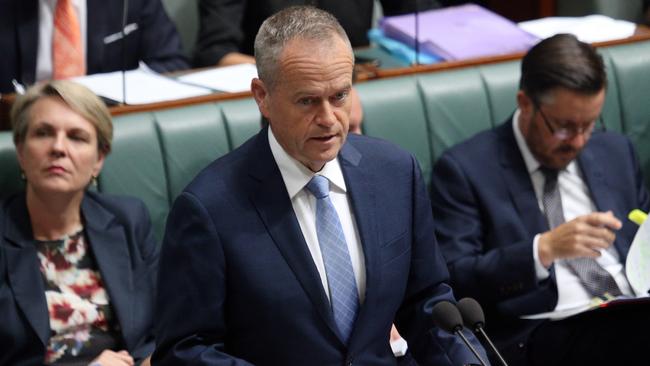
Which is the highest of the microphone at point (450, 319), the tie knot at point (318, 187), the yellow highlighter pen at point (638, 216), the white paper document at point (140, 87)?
the tie knot at point (318, 187)

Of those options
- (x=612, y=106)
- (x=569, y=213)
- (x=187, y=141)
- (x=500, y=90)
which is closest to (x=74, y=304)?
(x=187, y=141)

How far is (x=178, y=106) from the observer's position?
2.92 metres

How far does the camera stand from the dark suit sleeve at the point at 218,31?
3643 mm

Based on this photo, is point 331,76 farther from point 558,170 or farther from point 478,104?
point 478,104

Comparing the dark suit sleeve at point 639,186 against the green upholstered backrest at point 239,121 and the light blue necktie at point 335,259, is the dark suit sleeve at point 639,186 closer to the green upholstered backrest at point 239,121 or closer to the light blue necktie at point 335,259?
the green upholstered backrest at point 239,121

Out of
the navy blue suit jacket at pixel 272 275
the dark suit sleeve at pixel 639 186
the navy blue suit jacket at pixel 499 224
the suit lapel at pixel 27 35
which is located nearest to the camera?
the navy blue suit jacket at pixel 272 275

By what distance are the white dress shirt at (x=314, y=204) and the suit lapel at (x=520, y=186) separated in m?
0.89

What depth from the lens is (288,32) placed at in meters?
1.86

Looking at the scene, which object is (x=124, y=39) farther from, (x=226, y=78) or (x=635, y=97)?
(x=635, y=97)

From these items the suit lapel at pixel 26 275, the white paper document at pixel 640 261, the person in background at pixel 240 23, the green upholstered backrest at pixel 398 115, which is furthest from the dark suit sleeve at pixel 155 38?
the white paper document at pixel 640 261

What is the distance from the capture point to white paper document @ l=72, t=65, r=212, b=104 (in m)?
2.97

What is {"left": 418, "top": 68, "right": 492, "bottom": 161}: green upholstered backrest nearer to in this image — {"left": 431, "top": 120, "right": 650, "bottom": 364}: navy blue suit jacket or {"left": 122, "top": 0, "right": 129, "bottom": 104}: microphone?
{"left": 431, "top": 120, "right": 650, "bottom": 364}: navy blue suit jacket

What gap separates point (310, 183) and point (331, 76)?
232 millimetres

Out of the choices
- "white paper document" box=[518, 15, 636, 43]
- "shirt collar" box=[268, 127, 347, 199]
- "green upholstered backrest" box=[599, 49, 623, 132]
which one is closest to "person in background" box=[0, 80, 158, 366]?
"shirt collar" box=[268, 127, 347, 199]
